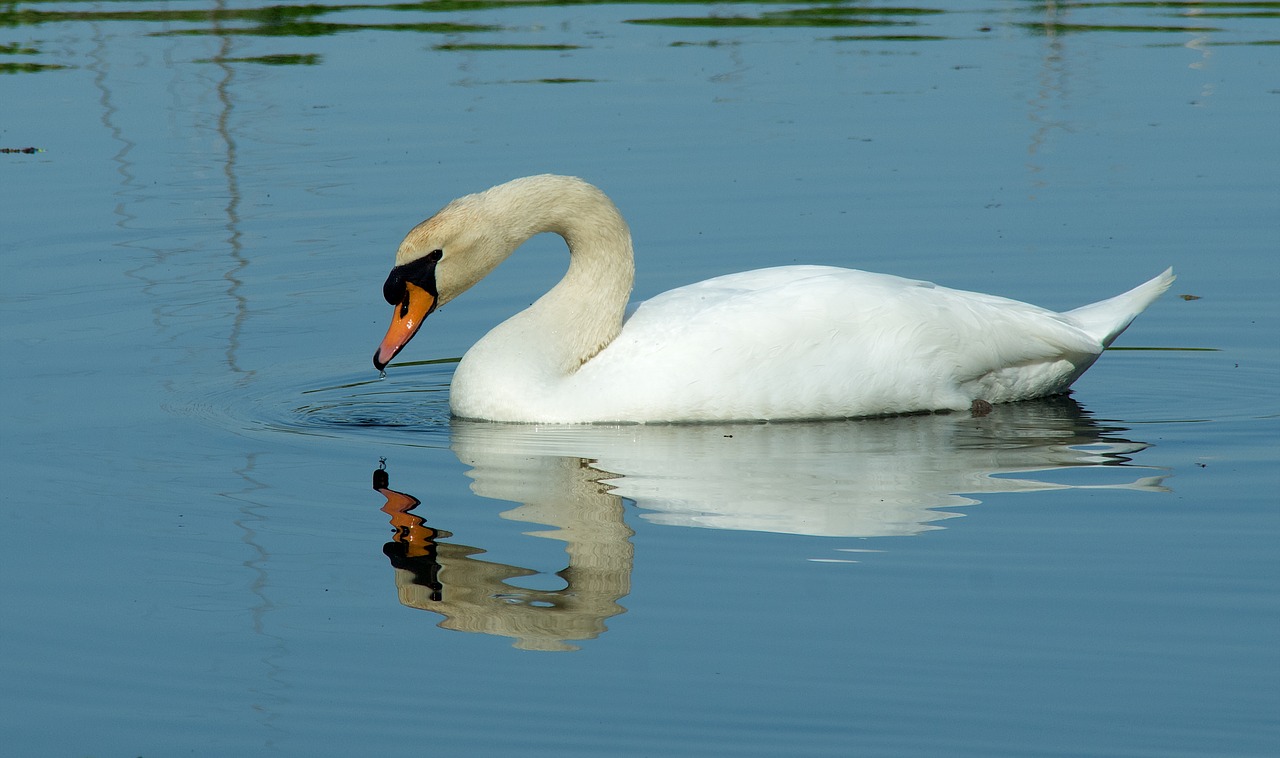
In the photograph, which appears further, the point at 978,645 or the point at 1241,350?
the point at 1241,350

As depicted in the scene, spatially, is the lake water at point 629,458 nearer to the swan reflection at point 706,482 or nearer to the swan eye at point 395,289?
the swan reflection at point 706,482

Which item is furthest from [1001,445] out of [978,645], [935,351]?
[978,645]

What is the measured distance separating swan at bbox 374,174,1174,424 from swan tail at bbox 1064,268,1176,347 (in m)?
0.01

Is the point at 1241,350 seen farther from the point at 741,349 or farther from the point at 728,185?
the point at 728,185

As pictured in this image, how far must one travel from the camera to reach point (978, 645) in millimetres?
5156

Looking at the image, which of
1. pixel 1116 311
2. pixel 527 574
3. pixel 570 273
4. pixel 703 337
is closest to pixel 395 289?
pixel 570 273

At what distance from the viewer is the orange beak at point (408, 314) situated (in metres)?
8.06

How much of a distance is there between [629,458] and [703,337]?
2.40 ft

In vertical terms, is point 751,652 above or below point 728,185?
below

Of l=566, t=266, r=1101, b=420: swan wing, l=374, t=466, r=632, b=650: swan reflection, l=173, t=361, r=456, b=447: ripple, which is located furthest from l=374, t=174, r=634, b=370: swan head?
l=374, t=466, r=632, b=650: swan reflection

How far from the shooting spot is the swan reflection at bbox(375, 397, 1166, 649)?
5.74 meters

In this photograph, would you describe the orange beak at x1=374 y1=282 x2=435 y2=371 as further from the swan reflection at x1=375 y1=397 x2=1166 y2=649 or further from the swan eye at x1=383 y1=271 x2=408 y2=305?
the swan reflection at x1=375 y1=397 x2=1166 y2=649

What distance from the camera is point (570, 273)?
840 centimetres

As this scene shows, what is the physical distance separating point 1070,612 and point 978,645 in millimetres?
402
